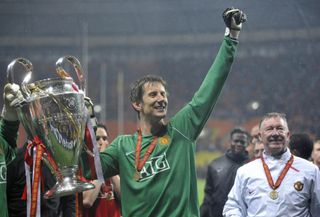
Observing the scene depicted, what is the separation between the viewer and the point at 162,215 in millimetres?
2865

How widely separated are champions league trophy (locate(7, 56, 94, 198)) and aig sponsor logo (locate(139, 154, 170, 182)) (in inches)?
14.1

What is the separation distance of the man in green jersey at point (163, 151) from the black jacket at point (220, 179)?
2668mm

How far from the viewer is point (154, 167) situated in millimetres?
2938

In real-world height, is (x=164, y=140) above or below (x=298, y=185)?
above

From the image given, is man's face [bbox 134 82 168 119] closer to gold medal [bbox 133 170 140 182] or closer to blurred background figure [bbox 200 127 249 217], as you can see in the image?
gold medal [bbox 133 170 140 182]

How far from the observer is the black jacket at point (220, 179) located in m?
5.66

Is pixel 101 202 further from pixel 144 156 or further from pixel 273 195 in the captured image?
pixel 144 156

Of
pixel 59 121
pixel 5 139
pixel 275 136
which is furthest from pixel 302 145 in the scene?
pixel 59 121

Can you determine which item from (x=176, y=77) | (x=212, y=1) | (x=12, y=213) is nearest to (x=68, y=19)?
(x=212, y=1)

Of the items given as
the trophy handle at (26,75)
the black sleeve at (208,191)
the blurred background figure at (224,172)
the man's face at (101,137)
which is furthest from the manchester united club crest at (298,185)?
the black sleeve at (208,191)

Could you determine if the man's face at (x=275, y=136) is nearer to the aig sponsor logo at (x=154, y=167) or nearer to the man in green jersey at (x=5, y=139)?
the aig sponsor logo at (x=154, y=167)

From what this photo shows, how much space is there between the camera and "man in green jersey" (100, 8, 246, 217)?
9.50 feet

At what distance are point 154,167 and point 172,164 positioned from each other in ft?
0.27

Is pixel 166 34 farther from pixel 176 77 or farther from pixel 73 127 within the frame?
pixel 73 127
